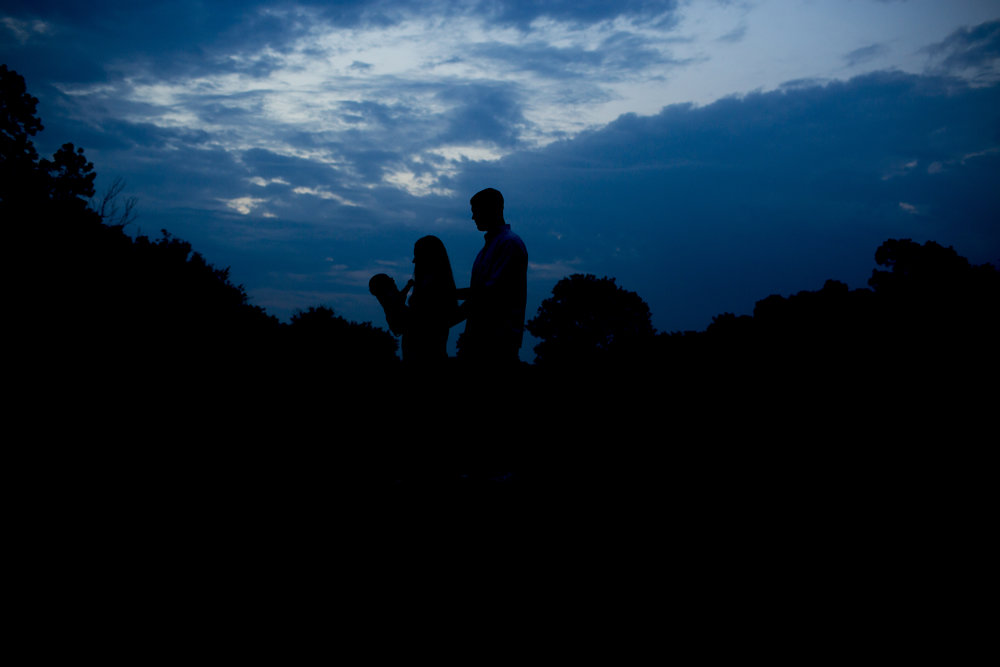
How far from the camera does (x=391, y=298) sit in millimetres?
4926

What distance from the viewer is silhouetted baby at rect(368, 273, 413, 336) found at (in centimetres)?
481

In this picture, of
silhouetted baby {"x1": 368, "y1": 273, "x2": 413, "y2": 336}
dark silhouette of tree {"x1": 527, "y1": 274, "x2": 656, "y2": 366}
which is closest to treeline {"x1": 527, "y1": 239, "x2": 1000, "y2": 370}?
dark silhouette of tree {"x1": 527, "y1": 274, "x2": 656, "y2": 366}

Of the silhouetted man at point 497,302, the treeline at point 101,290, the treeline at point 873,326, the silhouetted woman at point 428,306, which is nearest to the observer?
the silhouetted man at point 497,302

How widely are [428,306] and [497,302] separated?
764mm

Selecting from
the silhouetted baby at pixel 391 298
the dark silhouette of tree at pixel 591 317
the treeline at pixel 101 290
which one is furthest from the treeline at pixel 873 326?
the treeline at pixel 101 290

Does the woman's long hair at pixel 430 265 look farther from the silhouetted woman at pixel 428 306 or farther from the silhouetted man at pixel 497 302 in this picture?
the silhouetted man at pixel 497 302

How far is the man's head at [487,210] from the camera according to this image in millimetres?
4743

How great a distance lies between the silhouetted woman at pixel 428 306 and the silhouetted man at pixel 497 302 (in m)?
0.29

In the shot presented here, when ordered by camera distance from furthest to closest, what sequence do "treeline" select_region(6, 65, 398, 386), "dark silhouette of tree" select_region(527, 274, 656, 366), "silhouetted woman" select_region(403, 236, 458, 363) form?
A: "dark silhouette of tree" select_region(527, 274, 656, 366)
"treeline" select_region(6, 65, 398, 386)
"silhouetted woman" select_region(403, 236, 458, 363)

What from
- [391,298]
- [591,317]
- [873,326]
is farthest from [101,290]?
[591,317]

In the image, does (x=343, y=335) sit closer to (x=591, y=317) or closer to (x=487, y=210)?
(x=591, y=317)

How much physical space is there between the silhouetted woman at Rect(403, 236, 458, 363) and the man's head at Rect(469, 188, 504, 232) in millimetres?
460

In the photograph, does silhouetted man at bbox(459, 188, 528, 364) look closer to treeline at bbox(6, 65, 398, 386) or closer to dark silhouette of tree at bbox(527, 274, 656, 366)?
treeline at bbox(6, 65, 398, 386)

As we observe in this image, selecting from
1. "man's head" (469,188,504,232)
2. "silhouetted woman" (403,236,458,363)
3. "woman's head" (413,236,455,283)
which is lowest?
"silhouetted woman" (403,236,458,363)
